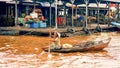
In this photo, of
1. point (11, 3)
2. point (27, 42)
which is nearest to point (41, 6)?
point (11, 3)

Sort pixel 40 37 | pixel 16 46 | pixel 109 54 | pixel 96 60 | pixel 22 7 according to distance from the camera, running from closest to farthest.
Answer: pixel 96 60 < pixel 109 54 < pixel 16 46 < pixel 40 37 < pixel 22 7

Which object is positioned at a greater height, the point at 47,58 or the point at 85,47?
the point at 85,47

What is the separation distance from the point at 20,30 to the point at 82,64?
12789mm

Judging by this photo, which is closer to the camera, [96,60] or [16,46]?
[96,60]

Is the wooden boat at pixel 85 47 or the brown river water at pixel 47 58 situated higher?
the wooden boat at pixel 85 47

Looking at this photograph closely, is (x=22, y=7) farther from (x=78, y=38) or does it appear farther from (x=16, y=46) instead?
(x=16, y=46)

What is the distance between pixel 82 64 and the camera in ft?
60.3

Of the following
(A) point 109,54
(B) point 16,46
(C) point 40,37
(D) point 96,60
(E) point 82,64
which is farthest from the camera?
(C) point 40,37

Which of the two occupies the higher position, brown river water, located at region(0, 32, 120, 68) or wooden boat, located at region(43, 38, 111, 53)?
wooden boat, located at region(43, 38, 111, 53)

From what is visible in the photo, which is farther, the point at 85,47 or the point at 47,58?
the point at 85,47

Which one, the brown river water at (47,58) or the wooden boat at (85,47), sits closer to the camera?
the brown river water at (47,58)

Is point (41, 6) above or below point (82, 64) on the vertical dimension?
above

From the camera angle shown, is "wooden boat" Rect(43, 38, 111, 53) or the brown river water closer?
the brown river water

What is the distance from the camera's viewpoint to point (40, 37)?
29828 mm
